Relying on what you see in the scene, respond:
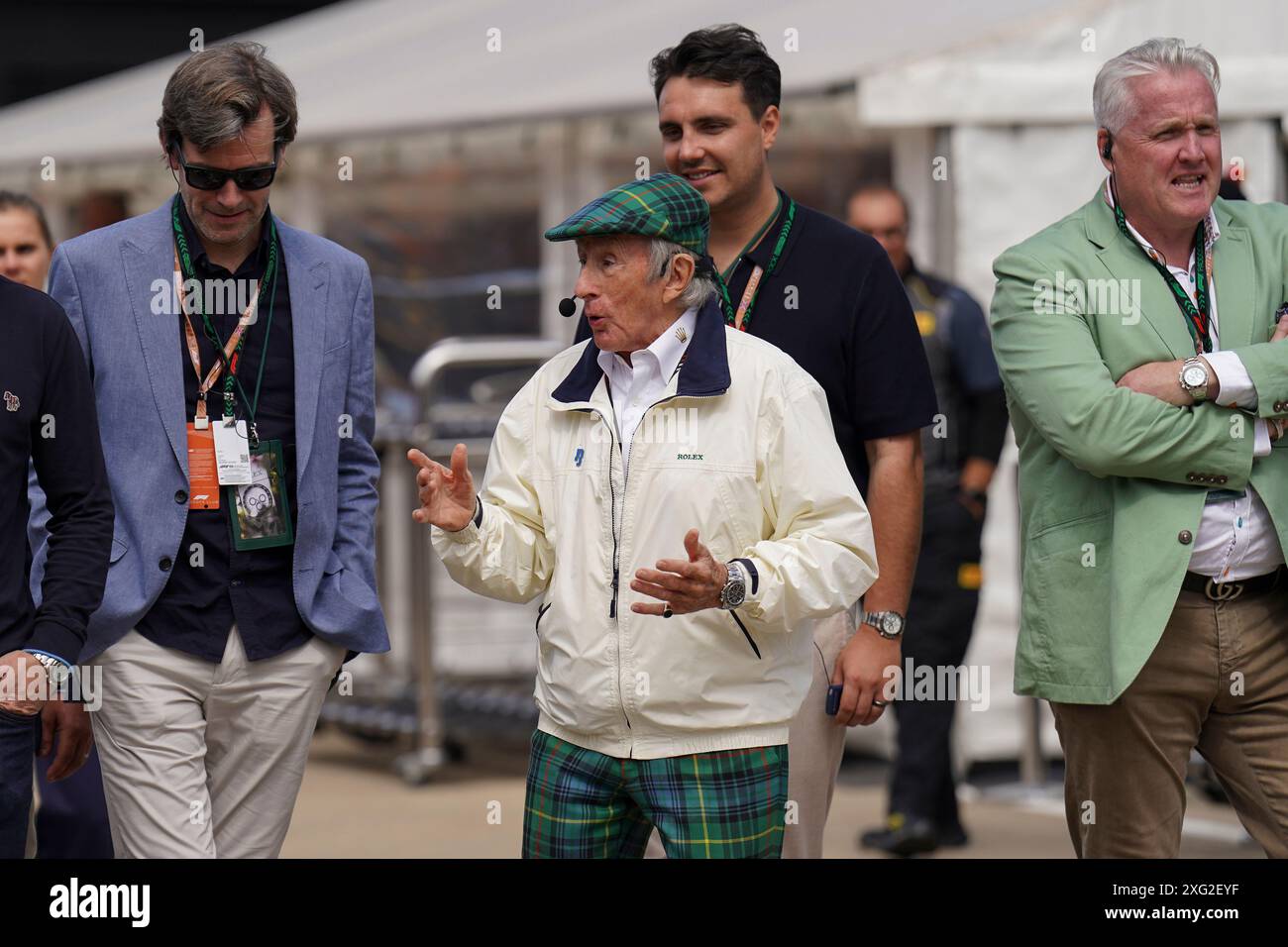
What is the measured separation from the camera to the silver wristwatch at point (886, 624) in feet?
13.2

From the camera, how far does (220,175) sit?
3.71m

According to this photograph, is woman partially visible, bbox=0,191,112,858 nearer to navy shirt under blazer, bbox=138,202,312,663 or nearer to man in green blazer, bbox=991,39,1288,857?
navy shirt under blazer, bbox=138,202,312,663

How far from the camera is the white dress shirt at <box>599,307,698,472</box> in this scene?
358 cm

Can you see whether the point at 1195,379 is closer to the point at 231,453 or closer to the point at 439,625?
the point at 231,453

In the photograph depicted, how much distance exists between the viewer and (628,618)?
3.49 metres

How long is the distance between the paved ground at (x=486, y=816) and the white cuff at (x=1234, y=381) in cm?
312

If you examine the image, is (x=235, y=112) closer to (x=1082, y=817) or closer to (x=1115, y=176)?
(x=1115, y=176)

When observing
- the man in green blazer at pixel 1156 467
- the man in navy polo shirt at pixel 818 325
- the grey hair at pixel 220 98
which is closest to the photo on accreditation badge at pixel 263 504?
the grey hair at pixel 220 98

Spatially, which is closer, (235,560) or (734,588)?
(734,588)

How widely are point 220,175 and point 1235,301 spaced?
1977 millimetres

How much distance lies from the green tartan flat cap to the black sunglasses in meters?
0.59

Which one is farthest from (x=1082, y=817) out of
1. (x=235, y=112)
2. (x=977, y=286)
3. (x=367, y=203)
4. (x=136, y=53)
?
(x=136, y=53)

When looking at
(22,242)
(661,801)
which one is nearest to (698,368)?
(661,801)
